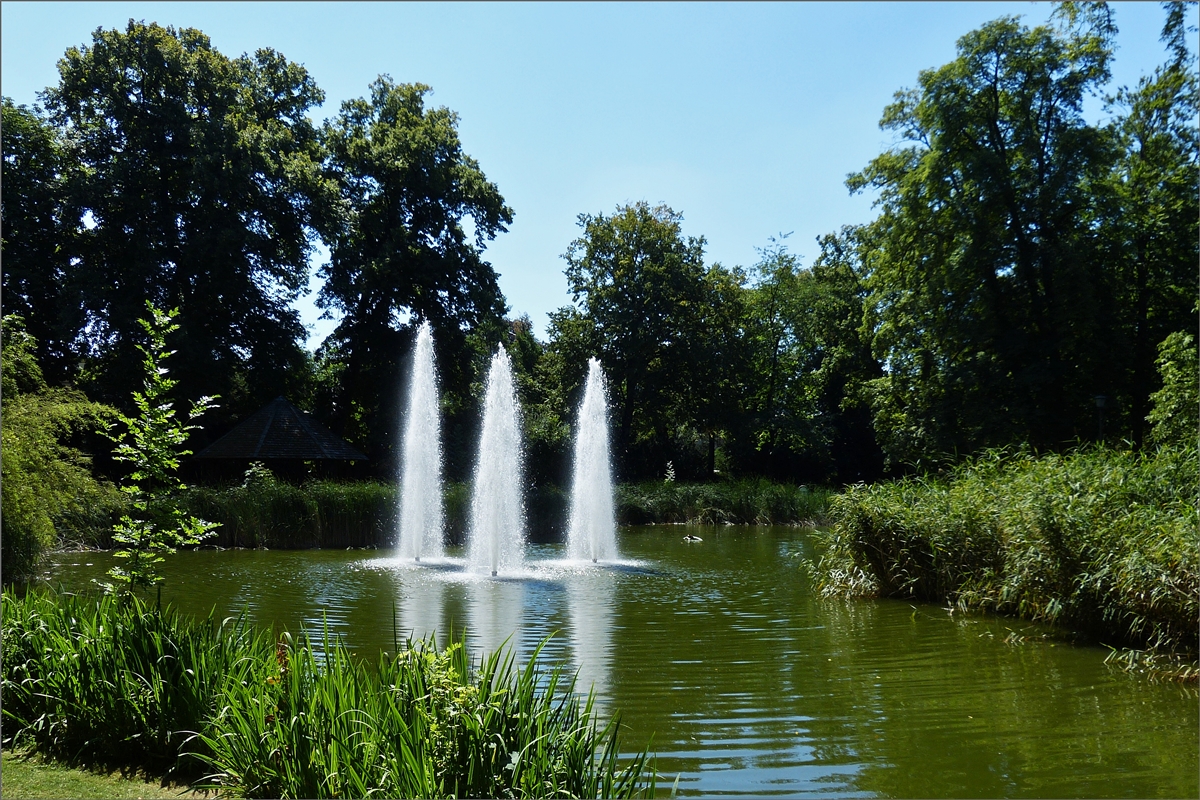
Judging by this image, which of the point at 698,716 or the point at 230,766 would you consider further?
the point at 698,716

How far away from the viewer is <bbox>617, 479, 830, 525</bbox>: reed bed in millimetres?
31453

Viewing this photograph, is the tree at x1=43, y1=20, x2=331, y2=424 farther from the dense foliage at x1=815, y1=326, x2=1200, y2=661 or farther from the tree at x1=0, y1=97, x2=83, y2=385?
the dense foliage at x1=815, y1=326, x2=1200, y2=661

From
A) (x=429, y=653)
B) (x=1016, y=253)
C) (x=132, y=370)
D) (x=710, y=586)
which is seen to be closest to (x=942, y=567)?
(x=710, y=586)

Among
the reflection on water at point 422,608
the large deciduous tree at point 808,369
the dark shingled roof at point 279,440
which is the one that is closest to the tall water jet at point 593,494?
the reflection on water at point 422,608

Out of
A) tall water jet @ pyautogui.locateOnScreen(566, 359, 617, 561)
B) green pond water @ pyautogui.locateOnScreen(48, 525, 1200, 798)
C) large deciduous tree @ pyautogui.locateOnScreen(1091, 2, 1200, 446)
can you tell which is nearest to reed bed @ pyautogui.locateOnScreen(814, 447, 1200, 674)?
green pond water @ pyautogui.locateOnScreen(48, 525, 1200, 798)

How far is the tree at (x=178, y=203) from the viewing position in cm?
2942

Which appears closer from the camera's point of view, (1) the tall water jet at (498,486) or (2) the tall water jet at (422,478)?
(1) the tall water jet at (498,486)

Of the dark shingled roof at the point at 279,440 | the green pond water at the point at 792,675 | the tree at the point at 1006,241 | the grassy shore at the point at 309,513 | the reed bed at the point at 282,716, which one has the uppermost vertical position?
the tree at the point at 1006,241

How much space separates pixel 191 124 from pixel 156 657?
2889cm

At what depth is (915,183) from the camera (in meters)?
28.3

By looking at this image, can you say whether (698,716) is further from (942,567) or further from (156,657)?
(942,567)

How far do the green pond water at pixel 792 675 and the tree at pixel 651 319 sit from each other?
23.9m

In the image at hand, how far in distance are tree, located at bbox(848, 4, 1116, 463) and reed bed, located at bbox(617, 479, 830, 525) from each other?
4.03 metres

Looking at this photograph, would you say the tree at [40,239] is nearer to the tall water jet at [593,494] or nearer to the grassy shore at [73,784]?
the tall water jet at [593,494]
